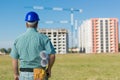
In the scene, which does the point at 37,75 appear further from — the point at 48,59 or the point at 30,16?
the point at 30,16

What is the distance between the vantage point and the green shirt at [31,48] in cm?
604

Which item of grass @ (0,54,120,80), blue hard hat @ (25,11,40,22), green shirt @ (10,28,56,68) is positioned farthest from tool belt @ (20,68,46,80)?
grass @ (0,54,120,80)

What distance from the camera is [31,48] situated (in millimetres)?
6082

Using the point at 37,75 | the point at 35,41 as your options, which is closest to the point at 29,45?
the point at 35,41

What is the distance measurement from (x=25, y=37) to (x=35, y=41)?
7.0 inches

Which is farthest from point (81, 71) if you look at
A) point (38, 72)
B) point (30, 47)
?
point (38, 72)

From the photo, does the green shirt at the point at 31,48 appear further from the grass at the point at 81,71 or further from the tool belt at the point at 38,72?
the grass at the point at 81,71

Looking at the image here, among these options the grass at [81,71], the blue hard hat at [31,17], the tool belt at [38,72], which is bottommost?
the grass at [81,71]

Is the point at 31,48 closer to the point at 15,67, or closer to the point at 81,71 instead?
the point at 15,67

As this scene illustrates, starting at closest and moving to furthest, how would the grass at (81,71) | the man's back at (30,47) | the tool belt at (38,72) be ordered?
the tool belt at (38,72), the man's back at (30,47), the grass at (81,71)

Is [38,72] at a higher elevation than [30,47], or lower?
lower

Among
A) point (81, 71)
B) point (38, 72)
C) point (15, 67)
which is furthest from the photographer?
point (81, 71)

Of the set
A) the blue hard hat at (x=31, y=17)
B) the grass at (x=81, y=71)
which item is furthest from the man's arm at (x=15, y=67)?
the grass at (x=81, y=71)

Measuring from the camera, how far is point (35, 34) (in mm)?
6121
